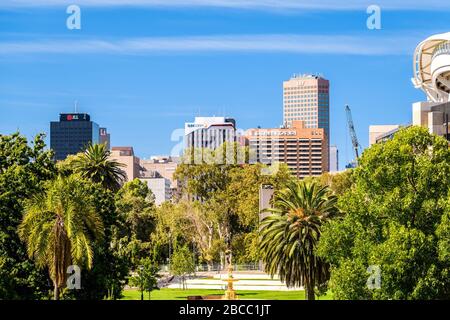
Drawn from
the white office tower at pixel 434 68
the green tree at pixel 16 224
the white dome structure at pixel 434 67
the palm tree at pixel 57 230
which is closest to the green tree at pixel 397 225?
the palm tree at pixel 57 230

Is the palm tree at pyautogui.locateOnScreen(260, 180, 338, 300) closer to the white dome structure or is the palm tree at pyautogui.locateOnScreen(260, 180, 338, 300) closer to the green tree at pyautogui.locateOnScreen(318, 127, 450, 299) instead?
the green tree at pyautogui.locateOnScreen(318, 127, 450, 299)

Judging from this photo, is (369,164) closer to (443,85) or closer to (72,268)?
(72,268)

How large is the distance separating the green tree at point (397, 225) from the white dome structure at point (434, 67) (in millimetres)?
64620

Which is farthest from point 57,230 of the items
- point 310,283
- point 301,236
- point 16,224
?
point 310,283

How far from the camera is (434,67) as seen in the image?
10712 cm

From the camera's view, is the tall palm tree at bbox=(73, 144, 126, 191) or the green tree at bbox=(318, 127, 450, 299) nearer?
the green tree at bbox=(318, 127, 450, 299)

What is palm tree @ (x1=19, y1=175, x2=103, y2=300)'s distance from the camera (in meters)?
37.7

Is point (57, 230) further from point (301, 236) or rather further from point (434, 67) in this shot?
point (434, 67)

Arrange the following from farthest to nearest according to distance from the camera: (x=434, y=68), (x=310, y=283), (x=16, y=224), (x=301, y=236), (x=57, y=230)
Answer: (x=434, y=68) < (x=301, y=236) < (x=310, y=283) < (x=16, y=224) < (x=57, y=230)

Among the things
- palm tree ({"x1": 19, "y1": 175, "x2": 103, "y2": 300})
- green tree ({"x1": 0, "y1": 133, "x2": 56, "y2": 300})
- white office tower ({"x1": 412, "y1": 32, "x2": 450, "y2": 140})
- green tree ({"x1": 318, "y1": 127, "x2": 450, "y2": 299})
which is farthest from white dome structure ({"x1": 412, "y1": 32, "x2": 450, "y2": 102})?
palm tree ({"x1": 19, "y1": 175, "x2": 103, "y2": 300})

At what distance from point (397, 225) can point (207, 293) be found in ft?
113

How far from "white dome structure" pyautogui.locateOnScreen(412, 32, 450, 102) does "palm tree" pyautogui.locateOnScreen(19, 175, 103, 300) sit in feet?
234

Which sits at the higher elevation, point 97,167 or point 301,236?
point 97,167
